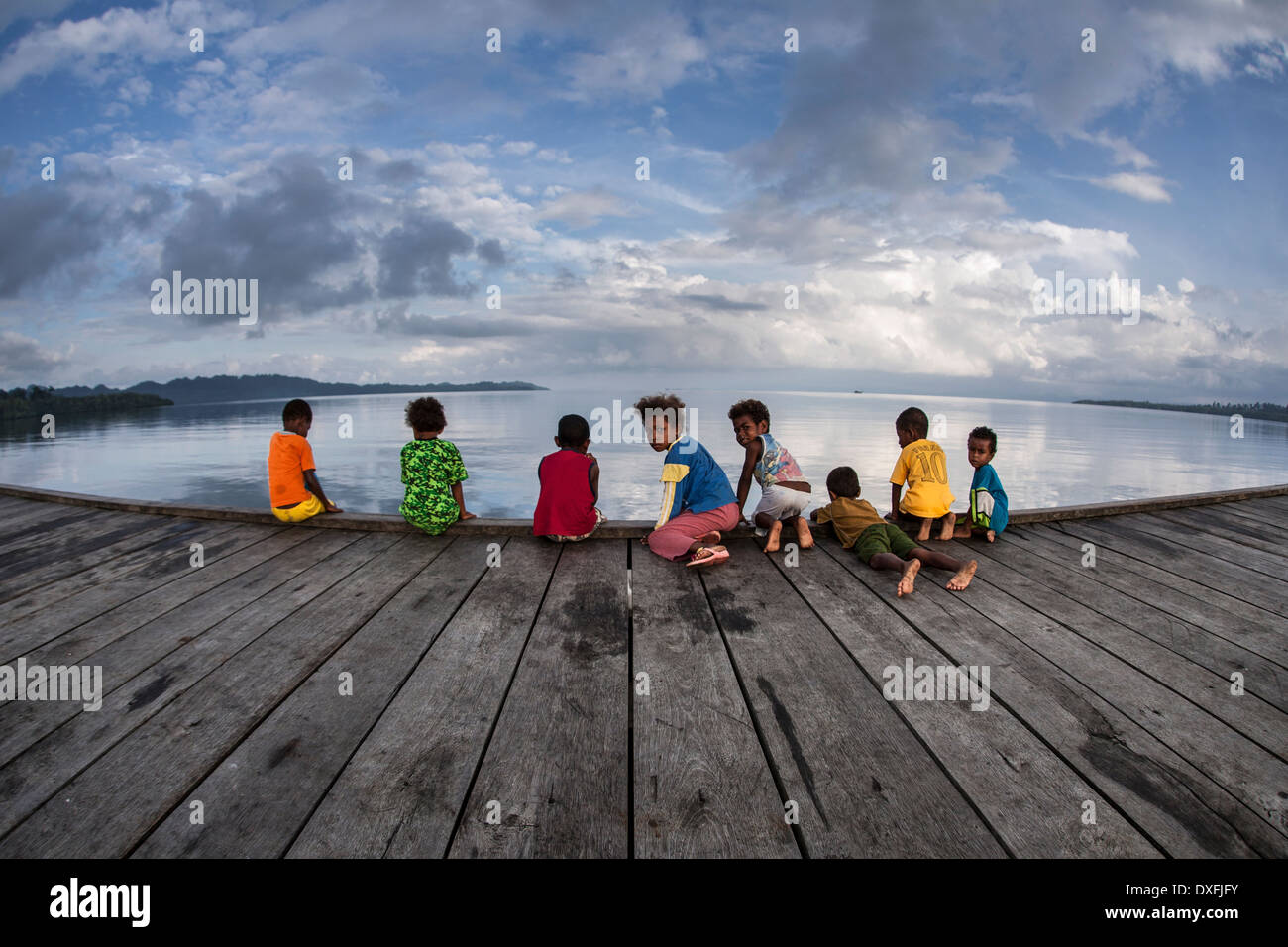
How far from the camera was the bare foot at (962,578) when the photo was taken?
3.45 m

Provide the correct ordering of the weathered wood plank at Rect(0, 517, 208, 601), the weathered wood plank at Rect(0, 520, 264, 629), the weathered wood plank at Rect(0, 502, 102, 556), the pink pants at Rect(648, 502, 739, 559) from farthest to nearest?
the weathered wood plank at Rect(0, 502, 102, 556) → the pink pants at Rect(648, 502, 739, 559) → the weathered wood plank at Rect(0, 517, 208, 601) → the weathered wood plank at Rect(0, 520, 264, 629)

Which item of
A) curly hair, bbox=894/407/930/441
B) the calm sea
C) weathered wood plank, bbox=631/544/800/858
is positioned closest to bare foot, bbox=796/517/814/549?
curly hair, bbox=894/407/930/441

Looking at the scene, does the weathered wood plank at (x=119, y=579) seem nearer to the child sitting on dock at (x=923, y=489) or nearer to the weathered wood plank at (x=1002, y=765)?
the weathered wood plank at (x=1002, y=765)

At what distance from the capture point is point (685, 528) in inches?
160

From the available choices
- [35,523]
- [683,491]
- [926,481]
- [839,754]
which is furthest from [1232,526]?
[35,523]

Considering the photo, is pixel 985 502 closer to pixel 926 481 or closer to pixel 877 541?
pixel 926 481

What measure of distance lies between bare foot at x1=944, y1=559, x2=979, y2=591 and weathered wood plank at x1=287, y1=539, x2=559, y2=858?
2.40 m

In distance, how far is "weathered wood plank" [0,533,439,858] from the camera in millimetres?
1605

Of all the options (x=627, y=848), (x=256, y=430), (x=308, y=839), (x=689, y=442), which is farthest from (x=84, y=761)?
(x=256, y=430)

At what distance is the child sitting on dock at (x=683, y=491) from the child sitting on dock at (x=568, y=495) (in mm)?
481

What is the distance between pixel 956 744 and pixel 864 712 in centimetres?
30

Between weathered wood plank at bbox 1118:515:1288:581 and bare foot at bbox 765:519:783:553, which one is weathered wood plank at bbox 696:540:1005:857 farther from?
weathered wood plank at bbox 1118:515:1288:581

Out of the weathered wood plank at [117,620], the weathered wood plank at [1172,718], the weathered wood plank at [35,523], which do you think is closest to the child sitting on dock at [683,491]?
the weathered wood plank at [1172,718]
